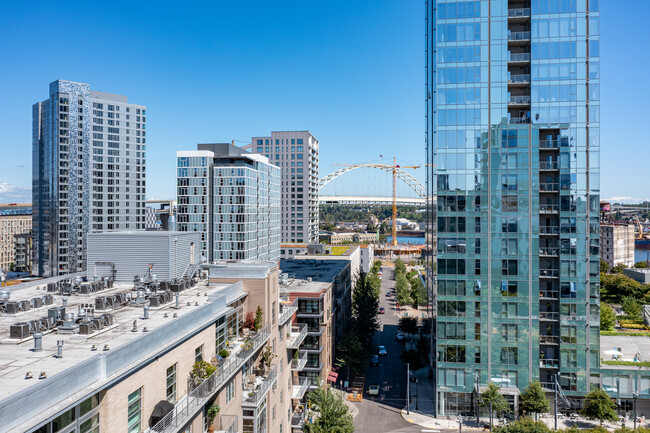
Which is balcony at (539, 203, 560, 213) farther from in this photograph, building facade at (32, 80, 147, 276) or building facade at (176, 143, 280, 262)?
building facade at (32, 80, 147, 276)

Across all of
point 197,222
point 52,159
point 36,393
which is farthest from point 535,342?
point 52,159

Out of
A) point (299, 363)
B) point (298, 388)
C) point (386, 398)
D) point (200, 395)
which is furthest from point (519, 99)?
point (200, 395)

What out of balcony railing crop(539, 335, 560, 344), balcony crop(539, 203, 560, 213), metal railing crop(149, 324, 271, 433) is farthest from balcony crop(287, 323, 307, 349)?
balcony crop(539, 203, 560, 213)

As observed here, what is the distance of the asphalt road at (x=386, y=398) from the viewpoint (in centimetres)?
3978

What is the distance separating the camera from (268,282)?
3053 cm

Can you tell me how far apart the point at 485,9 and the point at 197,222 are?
195ft

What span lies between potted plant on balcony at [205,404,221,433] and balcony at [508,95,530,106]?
37.2m

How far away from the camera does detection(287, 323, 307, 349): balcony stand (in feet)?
124

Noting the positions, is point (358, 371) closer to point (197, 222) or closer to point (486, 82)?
point (486, 82)

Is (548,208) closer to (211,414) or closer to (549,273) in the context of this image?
(549,273)

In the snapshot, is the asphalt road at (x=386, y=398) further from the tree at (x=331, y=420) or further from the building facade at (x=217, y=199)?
the building facade at (x=217, y=199)

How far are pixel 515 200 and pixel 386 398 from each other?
24207 millimetres

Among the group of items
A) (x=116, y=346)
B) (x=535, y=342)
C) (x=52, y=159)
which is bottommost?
(x=535, y=342)

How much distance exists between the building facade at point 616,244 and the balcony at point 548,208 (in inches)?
3984
